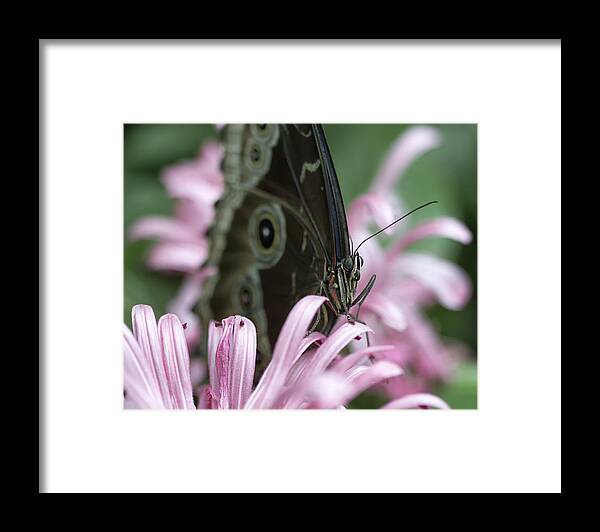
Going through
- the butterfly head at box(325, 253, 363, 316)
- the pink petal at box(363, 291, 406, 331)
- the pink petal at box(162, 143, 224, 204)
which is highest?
the pink petal at box(162, 143, 224, 204)

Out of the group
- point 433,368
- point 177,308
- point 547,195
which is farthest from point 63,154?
point 547,195

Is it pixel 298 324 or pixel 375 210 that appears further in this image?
pixel 375 210

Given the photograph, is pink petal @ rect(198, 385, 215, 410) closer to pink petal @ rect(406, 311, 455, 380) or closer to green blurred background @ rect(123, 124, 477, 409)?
green blurred background @ rect(123, 124, 477, 409)

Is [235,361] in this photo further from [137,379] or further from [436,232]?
[436,232]

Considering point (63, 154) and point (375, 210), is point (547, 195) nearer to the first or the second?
point (375, 210)

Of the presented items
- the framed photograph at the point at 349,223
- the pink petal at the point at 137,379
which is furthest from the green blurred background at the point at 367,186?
the pink petal at the point at 137,379

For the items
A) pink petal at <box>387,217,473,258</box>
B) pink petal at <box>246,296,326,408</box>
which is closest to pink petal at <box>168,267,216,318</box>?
pink petal at <box>246,296,326,408</box>

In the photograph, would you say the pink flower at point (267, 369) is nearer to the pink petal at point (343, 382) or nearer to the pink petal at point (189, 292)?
the pink petal at point (343, 382)
